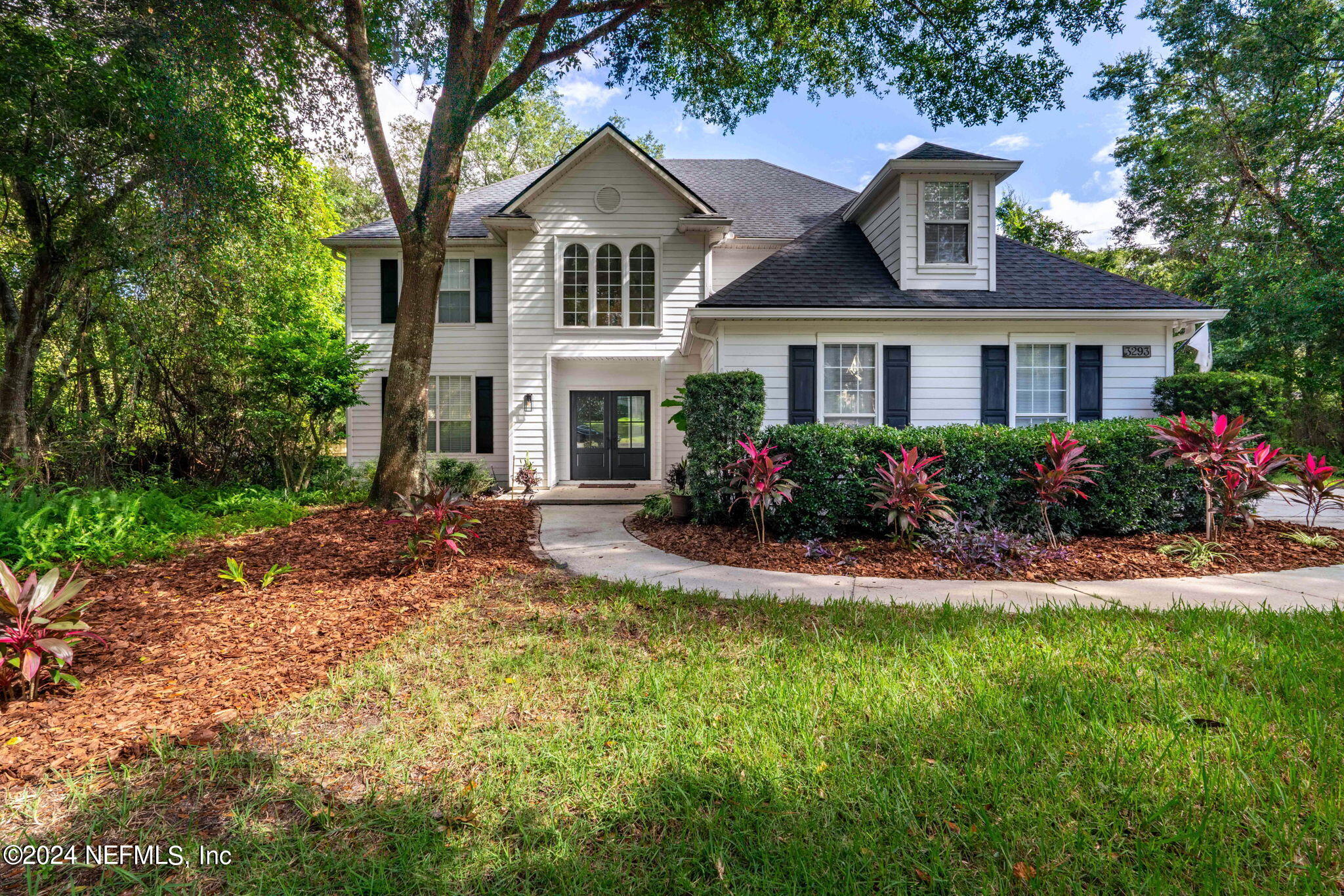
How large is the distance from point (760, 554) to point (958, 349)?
5.72m

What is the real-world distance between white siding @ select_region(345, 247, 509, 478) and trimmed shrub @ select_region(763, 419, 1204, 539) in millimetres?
7951

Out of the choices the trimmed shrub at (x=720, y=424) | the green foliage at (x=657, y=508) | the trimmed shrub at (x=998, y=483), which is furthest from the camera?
the green foliage at (x=657, y=508)

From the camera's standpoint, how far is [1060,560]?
5332mm

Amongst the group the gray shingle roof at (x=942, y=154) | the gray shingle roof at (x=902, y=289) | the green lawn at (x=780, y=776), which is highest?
the gray shingle roof at (x=942, y=154)

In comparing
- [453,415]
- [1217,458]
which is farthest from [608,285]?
[1217,458]

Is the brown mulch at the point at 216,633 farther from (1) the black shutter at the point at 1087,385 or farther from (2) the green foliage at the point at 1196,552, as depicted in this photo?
(1) the black shutter at the point at 1087,385

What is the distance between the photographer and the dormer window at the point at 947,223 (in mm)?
9438

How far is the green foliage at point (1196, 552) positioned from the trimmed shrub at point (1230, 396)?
3033 millimetres

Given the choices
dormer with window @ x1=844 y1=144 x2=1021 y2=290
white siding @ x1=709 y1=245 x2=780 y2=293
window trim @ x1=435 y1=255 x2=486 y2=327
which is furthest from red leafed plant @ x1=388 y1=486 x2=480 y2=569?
white siding @ x1=709 y1=245 x2=780 y2=293

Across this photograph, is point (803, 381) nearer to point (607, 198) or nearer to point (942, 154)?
point (942, 154)

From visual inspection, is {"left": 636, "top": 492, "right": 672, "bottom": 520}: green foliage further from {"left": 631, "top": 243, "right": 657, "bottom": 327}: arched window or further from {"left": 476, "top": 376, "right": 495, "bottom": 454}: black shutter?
{"left": 476, "top": 376, "right": 495, "bottom": 454}: black shutter

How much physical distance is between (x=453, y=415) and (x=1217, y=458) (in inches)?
504

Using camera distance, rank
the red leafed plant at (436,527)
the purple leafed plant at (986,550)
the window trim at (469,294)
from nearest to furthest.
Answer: the red leafed plant at (436,527)
the purple leafed plant at (986,550)
the window trim at (469,294)

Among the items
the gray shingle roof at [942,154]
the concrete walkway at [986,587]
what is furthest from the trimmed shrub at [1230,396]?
the gray shingle roof at [942,154]
